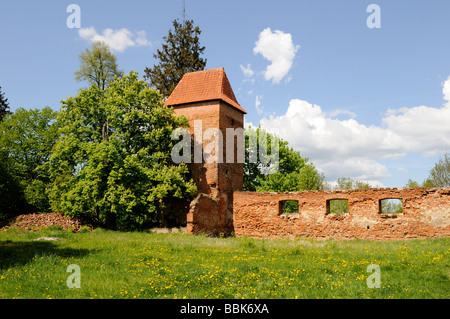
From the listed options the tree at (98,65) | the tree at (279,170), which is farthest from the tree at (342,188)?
the tree at (98,65)

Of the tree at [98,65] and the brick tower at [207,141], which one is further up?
A: the tree at [98,65]

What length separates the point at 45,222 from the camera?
2258 cm

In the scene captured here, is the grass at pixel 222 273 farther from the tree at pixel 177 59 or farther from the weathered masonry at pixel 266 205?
the tree at pixel 177 59

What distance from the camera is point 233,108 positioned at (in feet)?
84.1

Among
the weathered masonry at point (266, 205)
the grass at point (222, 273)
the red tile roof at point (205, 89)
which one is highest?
the red tile roof at point (205, 89)

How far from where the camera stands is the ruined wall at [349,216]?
17875 millimetres

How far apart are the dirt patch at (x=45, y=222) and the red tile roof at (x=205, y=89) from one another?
395 inches

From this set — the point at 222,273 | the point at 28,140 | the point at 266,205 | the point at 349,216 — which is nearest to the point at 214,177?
the point at 266,205

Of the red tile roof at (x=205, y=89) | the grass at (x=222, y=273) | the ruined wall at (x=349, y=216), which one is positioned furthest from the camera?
the red tile roof at (x=205, y=89)

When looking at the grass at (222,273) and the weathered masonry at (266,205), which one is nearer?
the grass at (222,273)

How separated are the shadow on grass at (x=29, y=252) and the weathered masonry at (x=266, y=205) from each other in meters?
8.70

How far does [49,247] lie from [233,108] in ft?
50.7

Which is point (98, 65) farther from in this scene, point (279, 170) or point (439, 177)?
point (439, 177)

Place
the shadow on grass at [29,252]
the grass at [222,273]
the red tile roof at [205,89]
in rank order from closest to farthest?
the grass at [222,273] → the shadow on grass at [29,252] → the red tile roof at [205,89]
